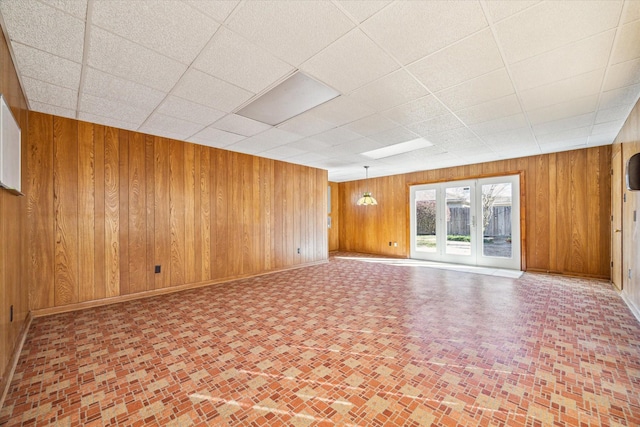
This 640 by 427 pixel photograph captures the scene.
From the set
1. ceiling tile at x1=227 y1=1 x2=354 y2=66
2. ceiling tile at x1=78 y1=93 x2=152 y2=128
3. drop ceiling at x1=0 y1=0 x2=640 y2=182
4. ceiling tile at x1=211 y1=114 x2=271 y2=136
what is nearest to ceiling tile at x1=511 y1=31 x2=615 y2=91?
drop ceiling at x1=0 y1=0 x2=640 y2=182

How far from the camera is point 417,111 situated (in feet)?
10.8

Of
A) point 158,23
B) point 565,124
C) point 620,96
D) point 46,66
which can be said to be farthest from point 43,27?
point 565,124

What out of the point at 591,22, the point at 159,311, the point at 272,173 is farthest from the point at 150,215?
the point at 591,22

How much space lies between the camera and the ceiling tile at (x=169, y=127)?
11.7 ft

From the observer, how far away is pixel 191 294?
423 centimetres

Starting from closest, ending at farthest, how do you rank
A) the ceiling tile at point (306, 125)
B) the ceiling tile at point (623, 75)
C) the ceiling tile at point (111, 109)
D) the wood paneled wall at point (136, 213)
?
the ceiling tile at point (623, 75)
the ceiling tile at point (111, 109)
the wood paneled wall at point (136, 213)
the ceiling tile at point (306, 125)

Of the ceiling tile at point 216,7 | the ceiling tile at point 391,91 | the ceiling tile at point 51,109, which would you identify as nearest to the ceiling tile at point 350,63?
the ceiling tile at point 391,91

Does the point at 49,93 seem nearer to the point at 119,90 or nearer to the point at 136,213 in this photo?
the point at 119,90

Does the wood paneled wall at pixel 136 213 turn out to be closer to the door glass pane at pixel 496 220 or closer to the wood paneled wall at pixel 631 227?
the door glass pane at pixel 496 220

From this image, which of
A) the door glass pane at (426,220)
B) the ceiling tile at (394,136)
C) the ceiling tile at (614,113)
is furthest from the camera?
the door glass pane at (426,220)

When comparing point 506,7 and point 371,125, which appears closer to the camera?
point 506,7

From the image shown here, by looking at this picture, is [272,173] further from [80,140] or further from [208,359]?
[208,359]

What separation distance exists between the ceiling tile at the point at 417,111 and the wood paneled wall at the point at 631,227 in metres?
2.24

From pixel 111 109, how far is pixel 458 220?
730cm
